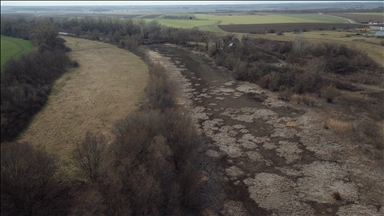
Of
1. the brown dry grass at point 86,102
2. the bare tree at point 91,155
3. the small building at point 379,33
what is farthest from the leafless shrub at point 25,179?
the small building at point 379,33

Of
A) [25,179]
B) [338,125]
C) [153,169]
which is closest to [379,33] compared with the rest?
[338,125]

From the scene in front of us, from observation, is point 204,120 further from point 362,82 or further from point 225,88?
point 362,82

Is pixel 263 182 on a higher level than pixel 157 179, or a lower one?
lower

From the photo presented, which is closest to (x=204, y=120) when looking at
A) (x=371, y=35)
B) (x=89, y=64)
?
(x=89, y=64)

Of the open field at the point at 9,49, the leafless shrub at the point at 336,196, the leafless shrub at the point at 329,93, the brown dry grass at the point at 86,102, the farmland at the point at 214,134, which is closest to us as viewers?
the farmland at the point at 214,134

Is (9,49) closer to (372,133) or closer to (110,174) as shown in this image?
(110,174)

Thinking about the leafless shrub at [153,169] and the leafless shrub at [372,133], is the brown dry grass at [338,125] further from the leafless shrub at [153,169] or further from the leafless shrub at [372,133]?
the leafless shrub at [153,169]
